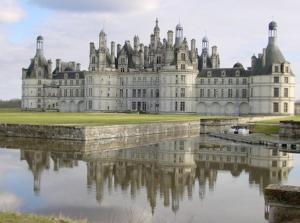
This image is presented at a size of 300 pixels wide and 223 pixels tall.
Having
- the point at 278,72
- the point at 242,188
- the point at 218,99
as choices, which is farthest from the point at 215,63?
the point at 242,188

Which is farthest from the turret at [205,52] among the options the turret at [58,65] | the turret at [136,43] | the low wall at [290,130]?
the low wall at [290,130]

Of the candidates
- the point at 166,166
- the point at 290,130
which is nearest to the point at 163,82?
the point at 290,130

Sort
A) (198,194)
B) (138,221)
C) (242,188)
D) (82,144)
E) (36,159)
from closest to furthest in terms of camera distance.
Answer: (138,221) < (198,194) < (242,188) < (36,159) < (82,144)

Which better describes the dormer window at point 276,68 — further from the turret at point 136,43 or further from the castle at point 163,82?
the turret at point 136,43

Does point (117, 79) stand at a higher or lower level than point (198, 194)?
higher

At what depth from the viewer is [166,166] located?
71.9ft

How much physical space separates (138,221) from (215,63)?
78.3 m

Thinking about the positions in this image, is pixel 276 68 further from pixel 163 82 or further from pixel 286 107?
pixel 163 82

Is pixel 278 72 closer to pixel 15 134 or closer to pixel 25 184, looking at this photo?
pixel 15 134

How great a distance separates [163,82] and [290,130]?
152 feet

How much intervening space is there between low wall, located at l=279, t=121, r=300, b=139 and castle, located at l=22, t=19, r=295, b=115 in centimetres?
3897

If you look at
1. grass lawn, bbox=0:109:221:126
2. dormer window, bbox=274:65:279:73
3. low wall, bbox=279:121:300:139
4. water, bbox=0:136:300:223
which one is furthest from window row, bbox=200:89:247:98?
water, bbox=0:136:300:223

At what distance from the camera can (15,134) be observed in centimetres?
3284

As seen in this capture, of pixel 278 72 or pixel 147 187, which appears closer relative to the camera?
pixel 147 187
